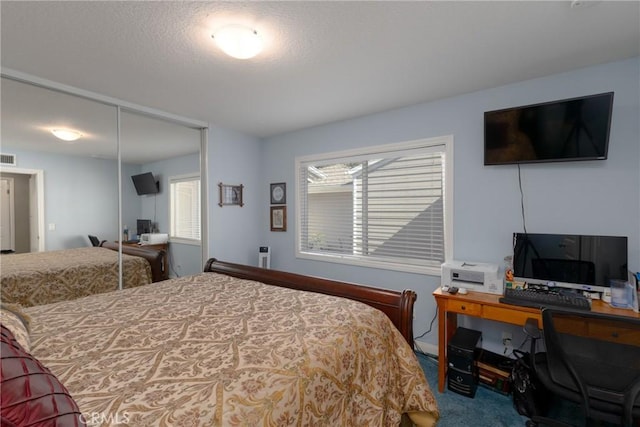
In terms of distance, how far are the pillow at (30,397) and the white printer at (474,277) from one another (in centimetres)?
231

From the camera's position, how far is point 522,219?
2.36m

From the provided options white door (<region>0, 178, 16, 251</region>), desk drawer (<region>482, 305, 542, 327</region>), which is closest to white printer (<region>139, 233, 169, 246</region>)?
white door (<region>0, 178, 16, 251</region>)

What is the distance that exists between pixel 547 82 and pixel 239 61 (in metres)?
2.35

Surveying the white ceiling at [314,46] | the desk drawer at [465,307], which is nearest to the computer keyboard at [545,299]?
the desk drawer at [465,307]

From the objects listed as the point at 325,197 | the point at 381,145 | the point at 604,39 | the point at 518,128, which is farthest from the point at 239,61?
the point at 604,39

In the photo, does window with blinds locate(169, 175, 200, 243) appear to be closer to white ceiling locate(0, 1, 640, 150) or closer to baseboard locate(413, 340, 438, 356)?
white ceiling locate(0, 1, 640, 150)

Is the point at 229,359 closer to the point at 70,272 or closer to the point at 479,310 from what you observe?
the point at 479,310

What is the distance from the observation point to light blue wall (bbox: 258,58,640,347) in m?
2.01

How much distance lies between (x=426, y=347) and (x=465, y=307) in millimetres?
919

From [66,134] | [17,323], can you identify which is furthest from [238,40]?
[66,134]

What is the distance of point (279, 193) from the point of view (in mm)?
3871

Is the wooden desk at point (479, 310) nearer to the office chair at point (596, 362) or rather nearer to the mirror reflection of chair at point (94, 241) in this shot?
the office chair at point (596, 362)

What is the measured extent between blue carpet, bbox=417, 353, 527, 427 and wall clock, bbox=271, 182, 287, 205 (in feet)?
8.51

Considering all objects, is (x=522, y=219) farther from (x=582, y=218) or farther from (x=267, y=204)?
(x=267, y=204)
